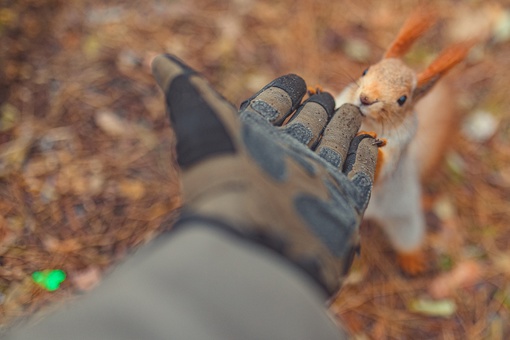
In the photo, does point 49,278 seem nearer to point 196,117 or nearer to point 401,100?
point 196,117

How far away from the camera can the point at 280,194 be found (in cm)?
96

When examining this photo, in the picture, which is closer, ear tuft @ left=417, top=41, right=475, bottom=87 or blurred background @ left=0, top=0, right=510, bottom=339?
ear tuft @ left=417, top=41, right=475, bottom=87

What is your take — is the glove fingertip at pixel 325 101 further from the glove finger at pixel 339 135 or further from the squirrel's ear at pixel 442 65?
the squirrel's ear at pixel 442 65

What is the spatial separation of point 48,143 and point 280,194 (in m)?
1.42

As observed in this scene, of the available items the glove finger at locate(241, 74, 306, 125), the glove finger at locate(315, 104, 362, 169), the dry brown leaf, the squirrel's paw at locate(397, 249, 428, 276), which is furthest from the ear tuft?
the dry brown leaf

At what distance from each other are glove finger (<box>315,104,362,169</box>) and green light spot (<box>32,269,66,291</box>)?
1059 millimetres

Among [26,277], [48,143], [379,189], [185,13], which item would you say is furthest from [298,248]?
[185,13]

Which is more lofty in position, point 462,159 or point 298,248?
point 298,248

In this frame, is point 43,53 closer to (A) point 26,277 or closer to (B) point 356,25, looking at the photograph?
(A) point 26,277

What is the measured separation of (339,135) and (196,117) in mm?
450

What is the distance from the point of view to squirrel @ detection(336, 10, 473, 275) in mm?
1550

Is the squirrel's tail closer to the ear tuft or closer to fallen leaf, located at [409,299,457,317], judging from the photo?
the ear tuft

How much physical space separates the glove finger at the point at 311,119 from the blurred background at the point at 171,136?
2.70 feet

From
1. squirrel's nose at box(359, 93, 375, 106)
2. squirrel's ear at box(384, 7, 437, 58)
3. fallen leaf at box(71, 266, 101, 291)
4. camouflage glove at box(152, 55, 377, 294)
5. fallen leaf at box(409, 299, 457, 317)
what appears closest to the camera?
camouflage glove at box(152, 55, 377, 294)
